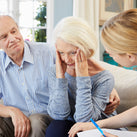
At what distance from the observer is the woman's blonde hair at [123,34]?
3.18 ft

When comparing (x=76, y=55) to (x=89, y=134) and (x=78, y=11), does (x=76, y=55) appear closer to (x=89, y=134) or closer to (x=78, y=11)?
(x=89, y=134)

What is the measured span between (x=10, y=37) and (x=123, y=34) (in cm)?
91

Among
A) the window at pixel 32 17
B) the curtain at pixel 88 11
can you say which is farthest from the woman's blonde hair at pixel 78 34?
the window at pixel 32 17

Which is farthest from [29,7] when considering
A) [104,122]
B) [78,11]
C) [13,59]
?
[104,122]

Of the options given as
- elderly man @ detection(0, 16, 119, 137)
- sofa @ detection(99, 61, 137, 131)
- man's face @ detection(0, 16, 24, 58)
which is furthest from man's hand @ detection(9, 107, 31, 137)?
sofa @ detection(99, 61, 137, 131)

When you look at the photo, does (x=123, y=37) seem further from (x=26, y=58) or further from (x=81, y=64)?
(x=26, y=58)

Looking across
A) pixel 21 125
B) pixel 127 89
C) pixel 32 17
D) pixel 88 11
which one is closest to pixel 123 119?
pixel 127 89

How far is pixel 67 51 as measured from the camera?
128cm

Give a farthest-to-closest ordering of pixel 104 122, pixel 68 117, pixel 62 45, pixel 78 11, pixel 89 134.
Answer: pixel 78 11 < pixel 68 117 < pixel 62 45 < pixel 104 122 < pixel 89 134

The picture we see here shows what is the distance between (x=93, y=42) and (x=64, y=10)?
7.73ft

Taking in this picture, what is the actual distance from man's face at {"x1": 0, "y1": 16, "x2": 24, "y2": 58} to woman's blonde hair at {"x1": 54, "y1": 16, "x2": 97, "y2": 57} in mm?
400

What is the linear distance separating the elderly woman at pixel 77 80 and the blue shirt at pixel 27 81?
0.28m

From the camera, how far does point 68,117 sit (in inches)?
56.1

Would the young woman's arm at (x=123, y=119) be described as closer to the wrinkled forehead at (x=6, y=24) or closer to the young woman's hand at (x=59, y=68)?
the young woman's hand at (x=59, y=68)
